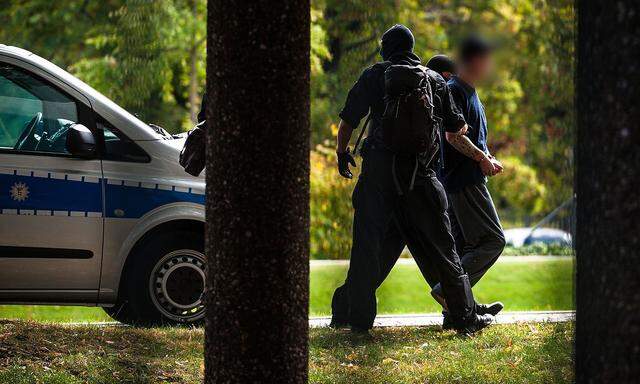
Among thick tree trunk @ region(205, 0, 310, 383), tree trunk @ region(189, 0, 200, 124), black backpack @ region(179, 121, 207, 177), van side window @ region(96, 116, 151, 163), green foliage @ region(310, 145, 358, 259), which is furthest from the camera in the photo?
tree trunk @ region(189, 0, 200, 124)

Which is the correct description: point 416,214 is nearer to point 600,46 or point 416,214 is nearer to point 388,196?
point 388,196

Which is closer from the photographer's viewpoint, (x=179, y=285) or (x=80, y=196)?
(x=80, y=196)

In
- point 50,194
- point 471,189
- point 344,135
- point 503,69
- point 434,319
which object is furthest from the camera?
point 503,69

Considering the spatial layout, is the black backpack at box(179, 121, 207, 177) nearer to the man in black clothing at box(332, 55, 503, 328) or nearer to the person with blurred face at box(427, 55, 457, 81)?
the man in black clothing at box(332, 55, 503, 328)

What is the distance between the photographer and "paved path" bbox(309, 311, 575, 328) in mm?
8586

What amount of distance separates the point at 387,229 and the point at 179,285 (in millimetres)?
1444

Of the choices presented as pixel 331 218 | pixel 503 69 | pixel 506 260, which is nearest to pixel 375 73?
pixel 331 218

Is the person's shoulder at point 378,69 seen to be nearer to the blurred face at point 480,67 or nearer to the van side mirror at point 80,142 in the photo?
the blurred face at point 480,67

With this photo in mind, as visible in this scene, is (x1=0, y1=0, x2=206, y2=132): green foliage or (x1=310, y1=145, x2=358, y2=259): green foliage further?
(x1=0, y1=0, x2=206, y2=132): green foliage

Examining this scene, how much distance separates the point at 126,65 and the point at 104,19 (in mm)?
4058

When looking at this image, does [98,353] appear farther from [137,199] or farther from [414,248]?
[414,248]

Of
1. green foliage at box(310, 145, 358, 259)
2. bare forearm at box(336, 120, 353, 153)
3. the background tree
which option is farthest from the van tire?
green foliage at box(310, 145, 358, 259)

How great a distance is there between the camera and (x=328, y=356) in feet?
23.4

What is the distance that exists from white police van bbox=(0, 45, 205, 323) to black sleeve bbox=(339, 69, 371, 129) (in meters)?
1.26
